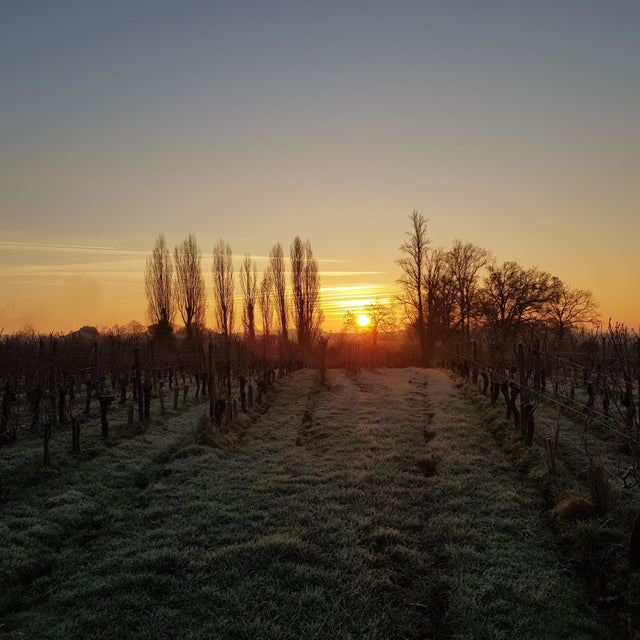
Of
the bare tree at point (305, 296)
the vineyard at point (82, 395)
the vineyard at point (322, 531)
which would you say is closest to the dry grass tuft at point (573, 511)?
the vineyard at point (322, 531)

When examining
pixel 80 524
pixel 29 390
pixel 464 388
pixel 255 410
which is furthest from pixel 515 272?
pixel 80 524

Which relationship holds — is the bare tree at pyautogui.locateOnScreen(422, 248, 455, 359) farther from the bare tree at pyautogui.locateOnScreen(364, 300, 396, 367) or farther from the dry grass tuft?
the dry grass tuft

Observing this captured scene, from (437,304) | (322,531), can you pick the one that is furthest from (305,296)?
(322,531)

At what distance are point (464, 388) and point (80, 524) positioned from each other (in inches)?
819

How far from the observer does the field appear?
5.46 meters

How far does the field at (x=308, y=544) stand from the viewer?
17.9 feet

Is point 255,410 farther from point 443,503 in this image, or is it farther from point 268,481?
point 443,503

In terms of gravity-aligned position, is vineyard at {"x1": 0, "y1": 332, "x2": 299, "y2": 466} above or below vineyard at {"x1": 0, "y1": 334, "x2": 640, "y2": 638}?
above

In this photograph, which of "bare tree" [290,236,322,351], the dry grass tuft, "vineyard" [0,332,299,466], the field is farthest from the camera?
"bare tree" [290,236,322,351]

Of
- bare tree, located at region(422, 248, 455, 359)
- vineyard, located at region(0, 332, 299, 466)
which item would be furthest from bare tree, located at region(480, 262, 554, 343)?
vineyard, located at region(0, 332, 299, 466)

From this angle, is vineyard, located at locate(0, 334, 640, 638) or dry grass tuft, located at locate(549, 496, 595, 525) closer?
vineyard, located at locate(0, 334, 640, 638)

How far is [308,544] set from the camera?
23.3ft

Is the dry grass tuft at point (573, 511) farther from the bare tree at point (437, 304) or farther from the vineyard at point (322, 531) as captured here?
the bare tree at point (437, 304)

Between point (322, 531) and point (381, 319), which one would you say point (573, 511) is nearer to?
point (322, 531)
